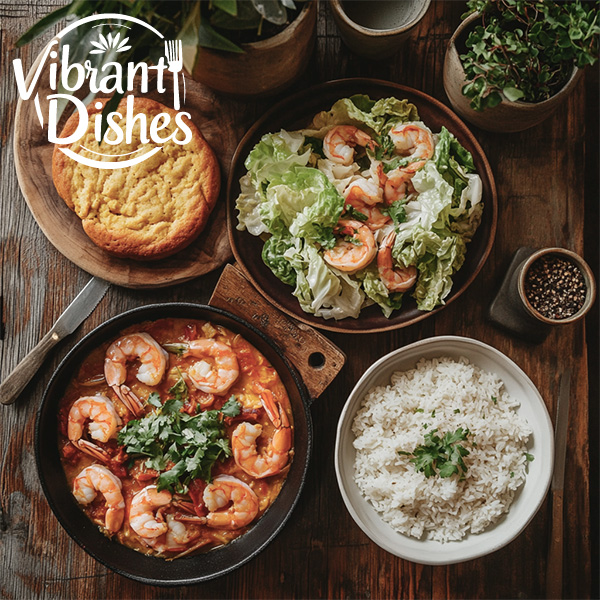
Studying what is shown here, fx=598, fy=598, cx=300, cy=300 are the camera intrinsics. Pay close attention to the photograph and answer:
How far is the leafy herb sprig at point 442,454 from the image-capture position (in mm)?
2119

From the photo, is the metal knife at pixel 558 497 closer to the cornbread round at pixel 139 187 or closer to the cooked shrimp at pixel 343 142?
the cooked shrimp at pixel 343 142

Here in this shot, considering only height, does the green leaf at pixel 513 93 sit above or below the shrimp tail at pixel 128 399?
above

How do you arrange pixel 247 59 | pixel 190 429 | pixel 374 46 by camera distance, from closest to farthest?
pixel 247 59, pixel 374 46, pixel 190 429

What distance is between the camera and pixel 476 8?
205 cm

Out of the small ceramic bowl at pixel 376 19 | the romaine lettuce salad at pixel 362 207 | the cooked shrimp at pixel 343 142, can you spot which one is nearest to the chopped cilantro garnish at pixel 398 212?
the romaine lettuce salad at pixel 362 207

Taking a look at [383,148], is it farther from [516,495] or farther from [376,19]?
[516,495]

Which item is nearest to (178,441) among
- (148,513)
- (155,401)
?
(155,401)

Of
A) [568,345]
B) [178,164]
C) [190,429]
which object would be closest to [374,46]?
[178,164]

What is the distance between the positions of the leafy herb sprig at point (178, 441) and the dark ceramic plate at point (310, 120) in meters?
0.49

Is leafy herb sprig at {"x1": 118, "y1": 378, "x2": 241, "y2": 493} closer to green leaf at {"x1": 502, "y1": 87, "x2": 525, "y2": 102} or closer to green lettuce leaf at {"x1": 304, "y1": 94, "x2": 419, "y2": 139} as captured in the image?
green lettuce leaf at {"x1": 304, "y1": 94, "x2": 419, "y2": 139}

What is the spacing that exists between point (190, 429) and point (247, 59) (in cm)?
136

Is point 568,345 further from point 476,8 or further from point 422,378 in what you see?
point 476,8

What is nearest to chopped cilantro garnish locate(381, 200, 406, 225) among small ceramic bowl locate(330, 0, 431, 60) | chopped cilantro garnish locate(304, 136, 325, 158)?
chopped cilantro garnish locate(304, 136, 325, 158)

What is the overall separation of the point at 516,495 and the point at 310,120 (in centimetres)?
166
